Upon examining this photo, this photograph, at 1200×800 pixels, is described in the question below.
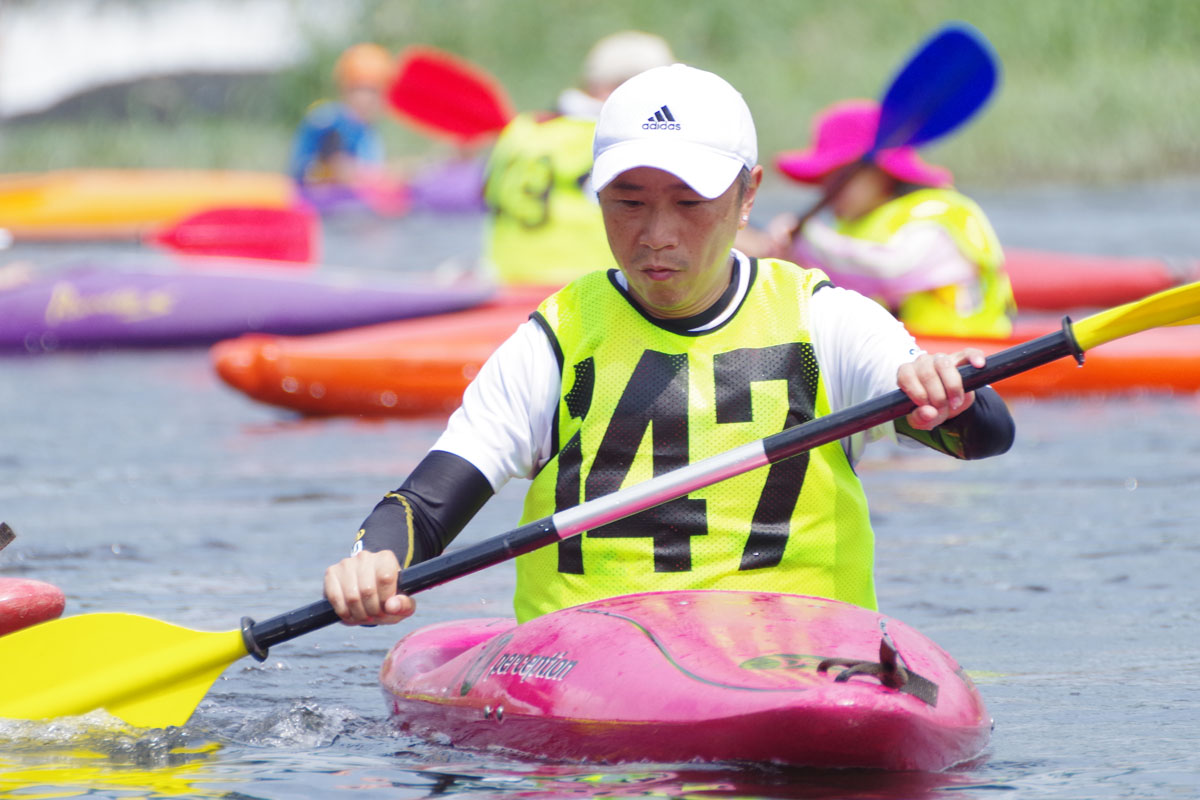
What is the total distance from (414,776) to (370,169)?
1197 cm

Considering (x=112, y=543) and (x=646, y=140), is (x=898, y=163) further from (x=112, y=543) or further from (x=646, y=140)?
(x=646, y=140)

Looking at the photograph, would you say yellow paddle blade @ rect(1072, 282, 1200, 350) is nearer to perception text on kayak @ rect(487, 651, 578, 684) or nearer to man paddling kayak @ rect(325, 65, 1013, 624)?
A: man paddling kayak @ rect(325, 65, 1013, 624)

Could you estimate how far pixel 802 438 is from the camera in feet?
8.70

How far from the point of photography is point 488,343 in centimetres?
658

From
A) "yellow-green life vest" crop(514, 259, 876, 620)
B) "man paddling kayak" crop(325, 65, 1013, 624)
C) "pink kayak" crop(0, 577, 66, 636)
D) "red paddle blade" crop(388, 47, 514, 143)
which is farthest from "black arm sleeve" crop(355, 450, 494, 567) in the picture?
"red paddle blade" crop(388, 47, 514, 143)

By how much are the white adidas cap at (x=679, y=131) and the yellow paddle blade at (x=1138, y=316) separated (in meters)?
0.54

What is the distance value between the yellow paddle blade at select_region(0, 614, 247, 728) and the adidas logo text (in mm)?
1041

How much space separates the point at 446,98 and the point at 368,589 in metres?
6.87

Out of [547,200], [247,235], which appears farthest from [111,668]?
[247,235]

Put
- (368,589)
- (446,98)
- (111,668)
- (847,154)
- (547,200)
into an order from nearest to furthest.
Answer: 1. (368,589)
2. (111,668)
3. (847,154)
4. (547,200)
5. (446,98)

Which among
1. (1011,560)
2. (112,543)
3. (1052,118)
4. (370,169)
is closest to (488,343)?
(112,543)

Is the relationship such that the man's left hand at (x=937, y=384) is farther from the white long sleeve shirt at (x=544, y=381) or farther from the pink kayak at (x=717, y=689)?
the pink kayak at (x=717, y=689)

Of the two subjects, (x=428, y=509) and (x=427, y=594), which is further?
(x=427, y=594)

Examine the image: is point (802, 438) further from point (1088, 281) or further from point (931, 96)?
point (1088, 281)
